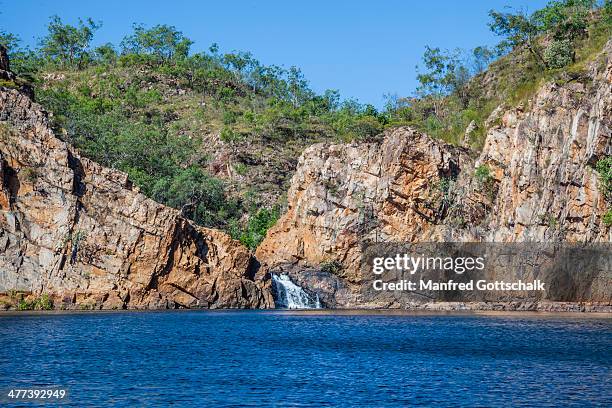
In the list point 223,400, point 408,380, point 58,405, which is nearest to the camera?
point 58,405

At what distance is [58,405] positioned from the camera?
1550 inches

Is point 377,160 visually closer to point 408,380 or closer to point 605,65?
point 605,65

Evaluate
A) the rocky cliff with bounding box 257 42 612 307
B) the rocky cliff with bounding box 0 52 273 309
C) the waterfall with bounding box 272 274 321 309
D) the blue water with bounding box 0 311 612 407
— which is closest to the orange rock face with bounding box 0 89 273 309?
the rocky cliff with bounding box 0 52 273 309

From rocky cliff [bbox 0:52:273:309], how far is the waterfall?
25.6 ft

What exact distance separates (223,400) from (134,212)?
2841 inches

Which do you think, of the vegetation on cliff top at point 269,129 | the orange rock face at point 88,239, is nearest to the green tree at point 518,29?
the vegetation on cliff top at point 269,129

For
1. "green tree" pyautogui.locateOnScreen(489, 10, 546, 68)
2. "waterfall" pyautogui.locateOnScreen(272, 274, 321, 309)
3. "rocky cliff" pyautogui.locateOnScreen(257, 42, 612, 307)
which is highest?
"green tree" pyautogui.locateOnScreen(489, 10, 546, 68)

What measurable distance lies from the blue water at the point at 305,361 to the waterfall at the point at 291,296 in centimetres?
3281

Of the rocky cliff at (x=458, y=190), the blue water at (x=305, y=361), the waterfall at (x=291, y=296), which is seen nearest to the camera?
the blue water at (x=305, y=361)

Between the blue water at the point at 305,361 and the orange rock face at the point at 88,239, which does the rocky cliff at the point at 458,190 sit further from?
the blue water at the point at 305,361

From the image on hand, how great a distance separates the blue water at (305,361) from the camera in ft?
143

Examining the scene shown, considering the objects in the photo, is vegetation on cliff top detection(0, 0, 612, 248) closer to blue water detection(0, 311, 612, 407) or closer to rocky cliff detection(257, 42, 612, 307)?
rocky cliff detection(257, 42, 612, 307)

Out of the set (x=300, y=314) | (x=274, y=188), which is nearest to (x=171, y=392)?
(x=300, y=314)

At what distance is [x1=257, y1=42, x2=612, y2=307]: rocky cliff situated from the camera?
112 meters
